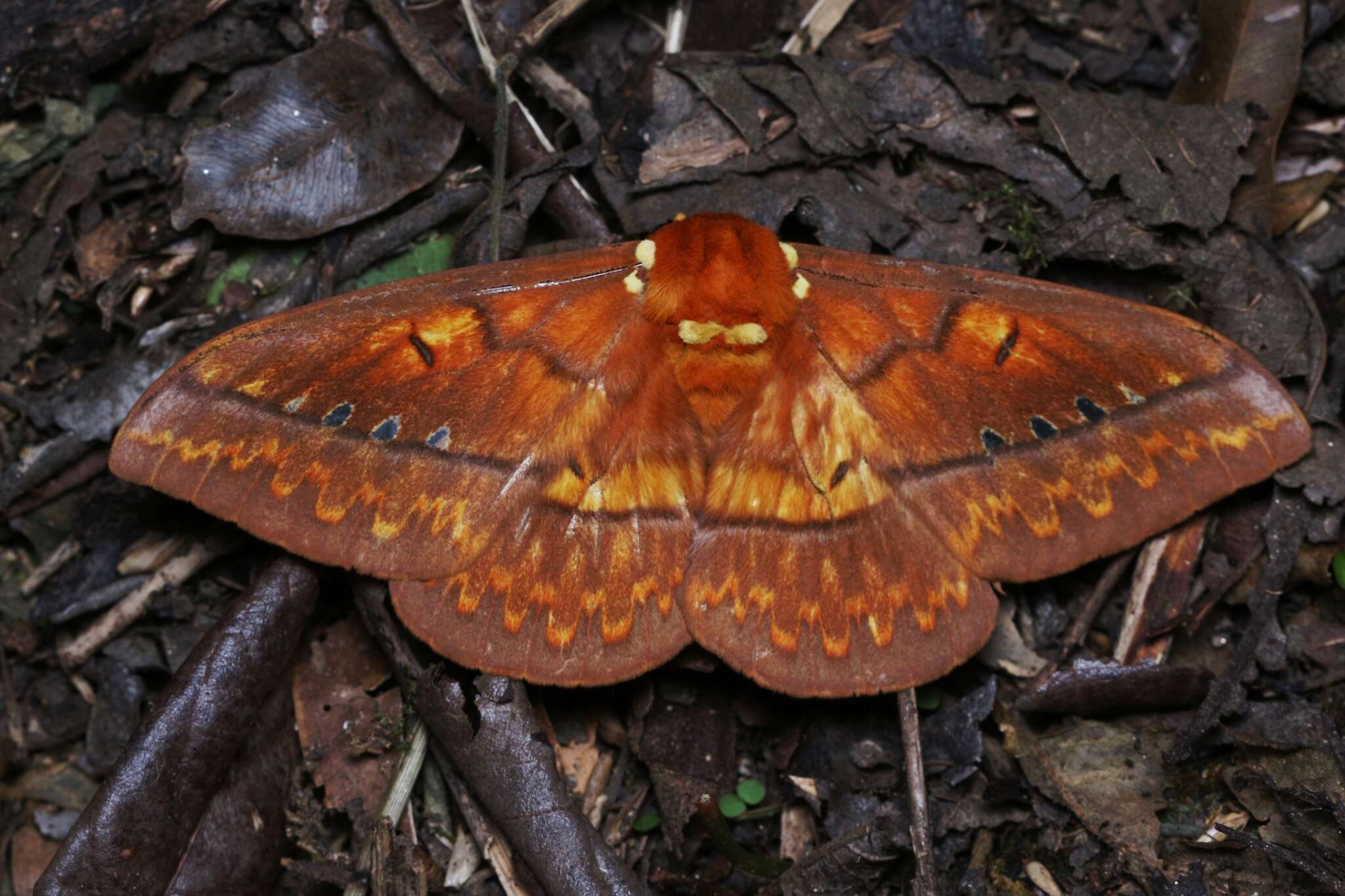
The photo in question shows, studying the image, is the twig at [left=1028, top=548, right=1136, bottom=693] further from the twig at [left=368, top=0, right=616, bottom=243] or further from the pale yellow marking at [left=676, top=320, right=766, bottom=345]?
the twig at [left=368, top=0, right=616, bottom=243]

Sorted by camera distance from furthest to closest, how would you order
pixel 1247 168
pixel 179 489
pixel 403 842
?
pixel 1247 168 → pixel 403 842 → pixel 179 489

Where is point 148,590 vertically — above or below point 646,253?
below

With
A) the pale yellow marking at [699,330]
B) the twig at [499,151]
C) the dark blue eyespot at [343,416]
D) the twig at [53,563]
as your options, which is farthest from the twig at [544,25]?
the twig at [53,563]

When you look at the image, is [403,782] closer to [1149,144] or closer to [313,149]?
[313,149]

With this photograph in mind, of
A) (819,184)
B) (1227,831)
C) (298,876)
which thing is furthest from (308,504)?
(1227,831)

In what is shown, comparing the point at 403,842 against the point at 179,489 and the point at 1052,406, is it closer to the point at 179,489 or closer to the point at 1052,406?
the point at 179,489

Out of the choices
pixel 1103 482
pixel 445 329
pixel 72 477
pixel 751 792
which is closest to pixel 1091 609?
pixel 1103 482
